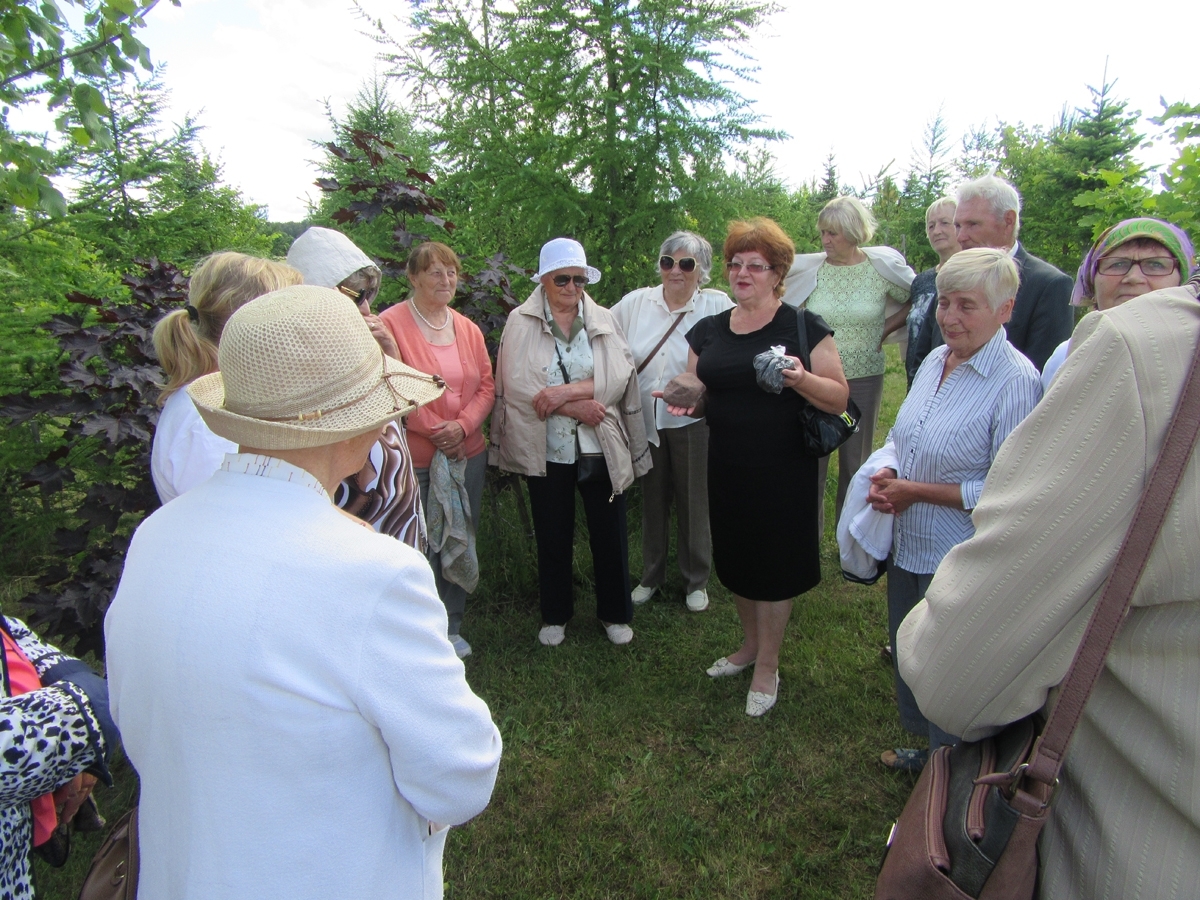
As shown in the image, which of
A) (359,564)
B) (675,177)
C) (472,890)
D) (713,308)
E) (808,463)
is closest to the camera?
(359,564)

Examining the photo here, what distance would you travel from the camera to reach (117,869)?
4.56 feet

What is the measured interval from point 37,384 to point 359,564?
12.2ft

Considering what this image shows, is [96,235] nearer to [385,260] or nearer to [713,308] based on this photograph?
[385,260]

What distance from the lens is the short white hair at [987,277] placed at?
7.57 ft

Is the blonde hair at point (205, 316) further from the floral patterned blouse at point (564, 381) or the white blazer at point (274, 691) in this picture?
the floral patterned blouse at point (564, 381)

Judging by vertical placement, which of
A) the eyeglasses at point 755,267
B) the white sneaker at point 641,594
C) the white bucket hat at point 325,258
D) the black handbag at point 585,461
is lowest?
the white sneaker at point 641,594

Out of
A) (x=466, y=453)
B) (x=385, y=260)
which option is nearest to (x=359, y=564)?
(x=466, y=453)

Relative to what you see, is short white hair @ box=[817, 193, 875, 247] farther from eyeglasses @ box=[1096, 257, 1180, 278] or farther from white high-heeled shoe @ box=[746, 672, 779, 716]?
white high-heeled shoe @ box=[746, 672, 779, 716]

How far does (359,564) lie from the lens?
1068 mm

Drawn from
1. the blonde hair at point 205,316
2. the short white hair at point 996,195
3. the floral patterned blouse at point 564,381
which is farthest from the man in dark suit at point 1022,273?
the blonde hair at point 205,316

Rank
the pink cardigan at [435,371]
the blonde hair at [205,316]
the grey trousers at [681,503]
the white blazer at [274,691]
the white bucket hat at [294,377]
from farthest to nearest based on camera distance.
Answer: the grey trousers at [681,503] < the pink cardigan at [435,371] < the blonde hair at [205,316] < the white bucket hat at [294,377] < the white blazer at [274,691]

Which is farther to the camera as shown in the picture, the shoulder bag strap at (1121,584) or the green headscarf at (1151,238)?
the green headscarf at (1151,238)

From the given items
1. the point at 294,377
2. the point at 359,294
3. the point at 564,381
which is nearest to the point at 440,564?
the point at 564,381

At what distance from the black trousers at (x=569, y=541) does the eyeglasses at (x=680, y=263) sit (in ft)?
4.36
